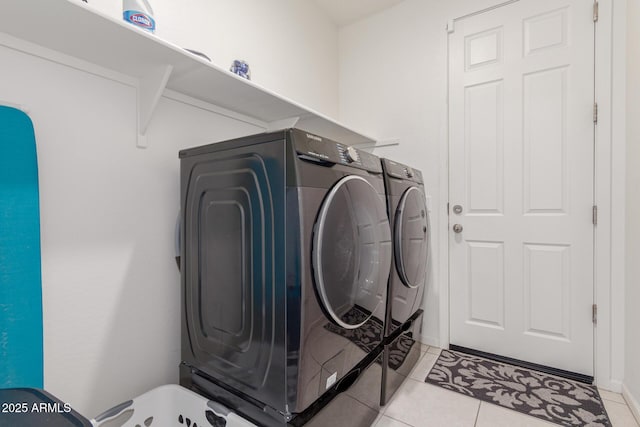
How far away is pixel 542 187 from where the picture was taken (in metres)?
2.04

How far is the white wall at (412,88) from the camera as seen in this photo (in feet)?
7.82

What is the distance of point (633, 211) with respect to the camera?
1.66m

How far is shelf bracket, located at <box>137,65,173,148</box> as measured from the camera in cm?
123

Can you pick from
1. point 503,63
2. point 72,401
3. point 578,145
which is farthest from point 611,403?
point 72,401

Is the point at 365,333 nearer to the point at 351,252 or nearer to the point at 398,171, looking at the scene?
the point at 351,252

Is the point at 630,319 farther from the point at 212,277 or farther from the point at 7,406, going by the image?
the point at 7,406

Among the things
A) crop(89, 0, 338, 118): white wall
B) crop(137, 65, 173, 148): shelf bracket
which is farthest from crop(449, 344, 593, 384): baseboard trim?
crop(137, 65, 173, 148): shelf bracket

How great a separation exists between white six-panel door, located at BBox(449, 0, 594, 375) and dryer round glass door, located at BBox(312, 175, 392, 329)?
119 cm

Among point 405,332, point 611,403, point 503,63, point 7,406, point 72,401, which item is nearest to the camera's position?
point 7,406

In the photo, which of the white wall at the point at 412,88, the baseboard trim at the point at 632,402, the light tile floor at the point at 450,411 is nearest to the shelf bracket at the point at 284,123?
the white wall at the point at 412,88

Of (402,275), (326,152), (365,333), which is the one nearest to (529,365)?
(402,275)

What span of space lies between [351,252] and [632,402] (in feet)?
5.98

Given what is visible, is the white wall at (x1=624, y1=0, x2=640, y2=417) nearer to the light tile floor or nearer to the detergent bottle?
the light tile floor

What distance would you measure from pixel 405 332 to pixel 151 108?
1802 millimetres
